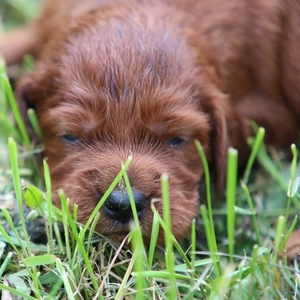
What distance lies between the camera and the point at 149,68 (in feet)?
9.03

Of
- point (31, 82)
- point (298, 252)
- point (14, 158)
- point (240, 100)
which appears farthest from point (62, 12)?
point (298, 252)

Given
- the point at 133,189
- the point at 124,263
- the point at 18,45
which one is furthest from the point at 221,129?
the point at 18,45

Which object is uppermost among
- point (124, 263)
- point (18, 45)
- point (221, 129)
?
point (221, 129)

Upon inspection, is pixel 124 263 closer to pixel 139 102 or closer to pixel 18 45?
pixel 139 102

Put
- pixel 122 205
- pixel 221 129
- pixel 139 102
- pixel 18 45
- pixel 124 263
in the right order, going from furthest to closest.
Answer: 1. pixel 18 45
2. pixel 221 129
3. pixel 139 102
4. pixel 124 263
5. pixel 122 205

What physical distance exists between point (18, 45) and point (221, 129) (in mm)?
2002

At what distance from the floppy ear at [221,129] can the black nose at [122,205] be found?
28.5 inches

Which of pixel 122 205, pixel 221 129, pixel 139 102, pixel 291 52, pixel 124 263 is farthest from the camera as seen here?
pixel 291 52

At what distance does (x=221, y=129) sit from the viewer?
304cm

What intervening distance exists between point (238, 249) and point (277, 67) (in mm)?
1212

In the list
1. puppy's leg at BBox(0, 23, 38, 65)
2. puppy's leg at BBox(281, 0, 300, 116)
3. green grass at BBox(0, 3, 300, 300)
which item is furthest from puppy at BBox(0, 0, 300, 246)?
puppy's leg at BBox(0, 23, 38, 65)

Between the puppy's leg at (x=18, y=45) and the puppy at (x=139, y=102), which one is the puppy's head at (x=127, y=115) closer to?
the puppy at (x=139, y=102)

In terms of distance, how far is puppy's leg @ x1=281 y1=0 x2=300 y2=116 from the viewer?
Result: 140 inches

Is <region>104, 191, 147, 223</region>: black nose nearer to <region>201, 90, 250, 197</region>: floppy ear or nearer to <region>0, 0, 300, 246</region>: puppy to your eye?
<region>0, 0, 300, 246</region>: puppy
